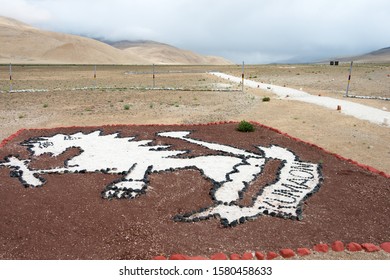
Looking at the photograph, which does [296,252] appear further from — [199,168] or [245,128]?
[245,128]

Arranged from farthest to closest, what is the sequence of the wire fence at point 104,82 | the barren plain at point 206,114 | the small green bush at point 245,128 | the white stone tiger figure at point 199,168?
1. the wire fence at point 104,82
2. the small green bush at point 245,128
3. the barren plain at point 206,114
4. the white stone tiger figure at point 199,168

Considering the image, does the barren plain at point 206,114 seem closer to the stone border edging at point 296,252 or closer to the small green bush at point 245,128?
the small green bush at point 245,128

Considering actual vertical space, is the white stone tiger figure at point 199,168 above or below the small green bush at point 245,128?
below

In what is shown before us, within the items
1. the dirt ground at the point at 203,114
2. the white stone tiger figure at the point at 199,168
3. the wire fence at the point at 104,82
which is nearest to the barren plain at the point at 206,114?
the dirt ground at the point at 203,114

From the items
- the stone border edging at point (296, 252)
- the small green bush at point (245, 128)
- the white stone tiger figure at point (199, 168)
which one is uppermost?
the small green bush at point (245, 128)

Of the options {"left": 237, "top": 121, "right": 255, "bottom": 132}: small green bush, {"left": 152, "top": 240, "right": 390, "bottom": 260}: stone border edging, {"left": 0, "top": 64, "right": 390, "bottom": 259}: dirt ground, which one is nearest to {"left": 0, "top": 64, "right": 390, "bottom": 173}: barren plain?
{"left": 0, "top": 64, "right": 390, "bottom": 259}: dirt ground

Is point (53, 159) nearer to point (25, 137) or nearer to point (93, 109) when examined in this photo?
point (25, 137)

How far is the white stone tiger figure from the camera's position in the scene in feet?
22.6

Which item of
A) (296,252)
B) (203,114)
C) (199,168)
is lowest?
(296,252)

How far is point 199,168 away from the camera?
356 inches

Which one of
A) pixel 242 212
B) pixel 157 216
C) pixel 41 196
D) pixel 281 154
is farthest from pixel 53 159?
pixel 281 154

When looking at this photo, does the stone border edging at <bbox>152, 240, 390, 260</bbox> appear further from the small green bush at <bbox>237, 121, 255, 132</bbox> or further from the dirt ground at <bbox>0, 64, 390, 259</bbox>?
the small green bush at <bbox>237, 121, 255, 132</bbox>

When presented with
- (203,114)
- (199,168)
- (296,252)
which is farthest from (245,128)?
(296,252)

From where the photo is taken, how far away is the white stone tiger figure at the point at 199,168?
6.89 m
